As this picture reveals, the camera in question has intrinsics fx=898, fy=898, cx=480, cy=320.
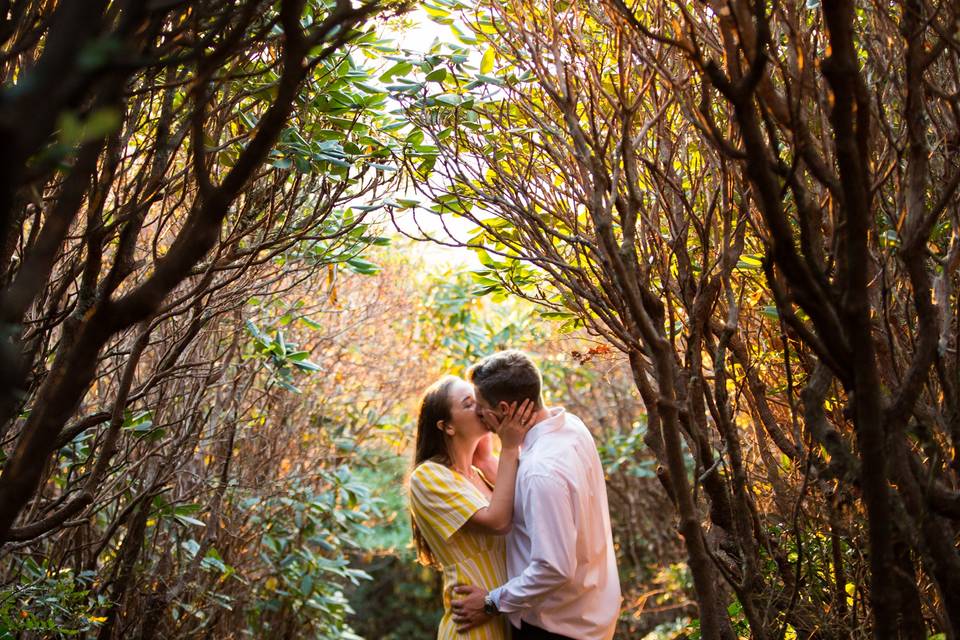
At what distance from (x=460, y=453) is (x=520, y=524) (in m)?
0.51

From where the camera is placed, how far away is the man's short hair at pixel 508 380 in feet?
12.1

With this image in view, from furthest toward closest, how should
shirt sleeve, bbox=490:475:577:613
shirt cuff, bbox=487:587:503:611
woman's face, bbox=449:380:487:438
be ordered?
woman's face, bbox=449:380:487:438
shirt cuff, bbox=487:587:503:611
shirt sleeve, bbox=490:475:577:613

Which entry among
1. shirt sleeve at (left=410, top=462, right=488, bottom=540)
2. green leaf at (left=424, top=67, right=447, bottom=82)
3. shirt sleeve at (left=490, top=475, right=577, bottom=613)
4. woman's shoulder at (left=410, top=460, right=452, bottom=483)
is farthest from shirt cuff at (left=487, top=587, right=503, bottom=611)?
green leaf at (left=424, top=67, right=447, bottom=82)

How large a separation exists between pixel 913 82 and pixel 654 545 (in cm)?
935

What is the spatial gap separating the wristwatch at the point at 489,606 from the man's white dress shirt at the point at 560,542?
0.04 metres

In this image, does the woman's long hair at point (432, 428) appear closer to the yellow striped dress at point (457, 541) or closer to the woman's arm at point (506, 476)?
the yellow striped dress at point (457, 541)

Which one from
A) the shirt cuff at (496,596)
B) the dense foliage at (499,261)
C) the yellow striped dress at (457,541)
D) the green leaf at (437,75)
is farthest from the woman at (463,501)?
the green leaf at (437,75)

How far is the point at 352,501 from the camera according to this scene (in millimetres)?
7156

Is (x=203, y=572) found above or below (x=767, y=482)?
below

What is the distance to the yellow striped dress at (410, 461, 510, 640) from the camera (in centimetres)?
358

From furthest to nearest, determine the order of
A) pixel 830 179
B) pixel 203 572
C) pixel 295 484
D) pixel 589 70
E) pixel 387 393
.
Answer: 1. pixel 387 393
2. pixel 295 484
3. pixel 203 572
4. pixel 589 70
5. pixel 830 179

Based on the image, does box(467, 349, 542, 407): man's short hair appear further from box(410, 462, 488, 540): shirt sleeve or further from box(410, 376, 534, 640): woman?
box(410, 462, 488, 540): shirt sleeve

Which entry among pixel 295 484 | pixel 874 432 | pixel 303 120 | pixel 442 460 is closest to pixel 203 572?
pixel 295 484

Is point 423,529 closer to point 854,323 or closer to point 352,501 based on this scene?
point 854,323
